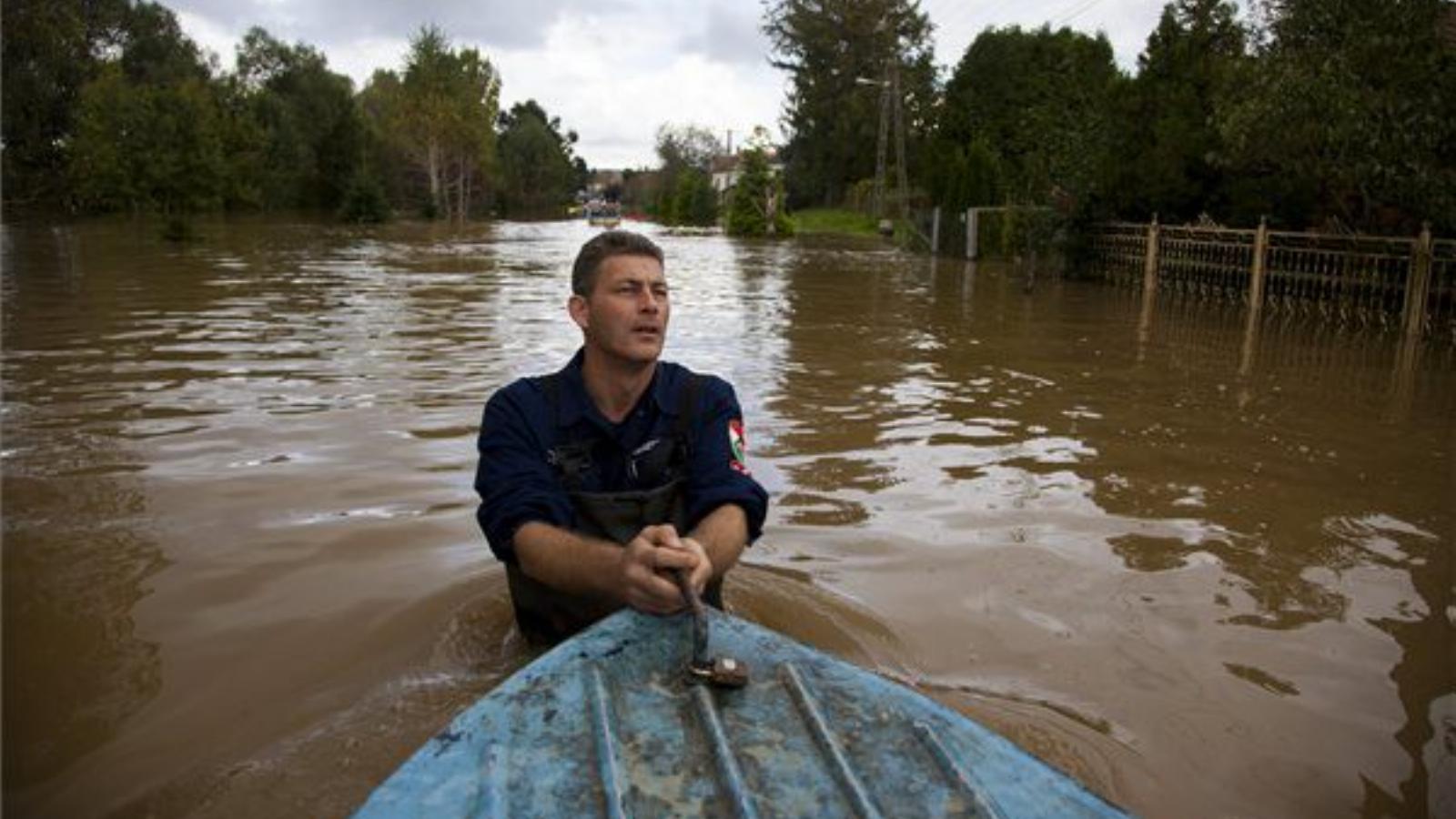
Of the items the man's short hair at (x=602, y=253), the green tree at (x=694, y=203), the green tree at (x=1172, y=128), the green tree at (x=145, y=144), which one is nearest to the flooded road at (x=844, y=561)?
the man's short hair at (x=602, y=253)

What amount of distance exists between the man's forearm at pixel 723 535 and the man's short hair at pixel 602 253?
799 mm

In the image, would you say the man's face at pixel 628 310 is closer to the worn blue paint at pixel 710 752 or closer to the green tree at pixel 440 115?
the worn blue paint at pixel 710 752

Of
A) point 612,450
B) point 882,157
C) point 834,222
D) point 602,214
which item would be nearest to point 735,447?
point 612,450

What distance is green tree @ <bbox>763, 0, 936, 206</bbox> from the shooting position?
5741 centimetres

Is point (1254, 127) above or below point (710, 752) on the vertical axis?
above

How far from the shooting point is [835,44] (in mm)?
62062

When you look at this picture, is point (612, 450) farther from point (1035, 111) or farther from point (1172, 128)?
point (1035, 111)

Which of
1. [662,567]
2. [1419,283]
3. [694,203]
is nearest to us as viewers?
[662,567]

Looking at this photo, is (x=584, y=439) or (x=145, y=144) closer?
(x=584, y=439)

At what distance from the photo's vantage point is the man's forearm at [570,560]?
2.86 meters

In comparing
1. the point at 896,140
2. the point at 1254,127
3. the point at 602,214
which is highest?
the point at 896,140

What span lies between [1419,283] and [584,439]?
1333cm

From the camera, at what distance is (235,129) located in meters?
56.7

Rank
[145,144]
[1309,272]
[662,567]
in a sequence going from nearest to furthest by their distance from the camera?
[662,567], [1309,272], [145,144]
